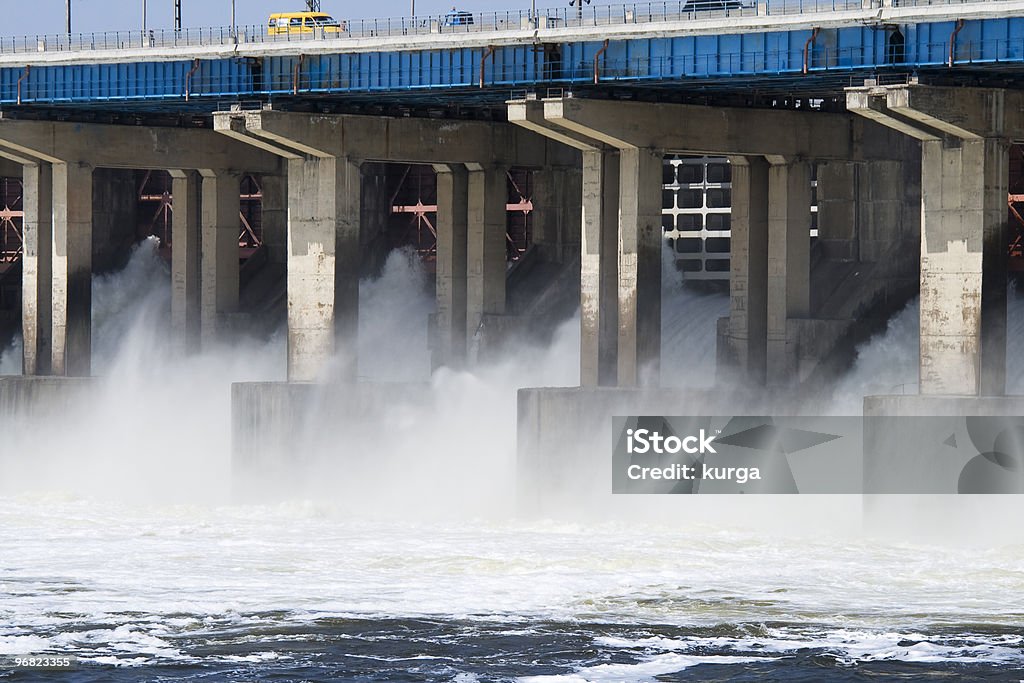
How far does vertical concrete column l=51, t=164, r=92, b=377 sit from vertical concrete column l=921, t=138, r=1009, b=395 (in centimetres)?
3206

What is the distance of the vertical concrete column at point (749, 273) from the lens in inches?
2522

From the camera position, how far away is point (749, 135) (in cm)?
6197

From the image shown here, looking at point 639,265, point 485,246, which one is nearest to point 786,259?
point 639,265

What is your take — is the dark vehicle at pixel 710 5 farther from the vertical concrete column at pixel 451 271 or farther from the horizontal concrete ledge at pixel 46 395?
the horizontal concrete ledge at pixel 46 395

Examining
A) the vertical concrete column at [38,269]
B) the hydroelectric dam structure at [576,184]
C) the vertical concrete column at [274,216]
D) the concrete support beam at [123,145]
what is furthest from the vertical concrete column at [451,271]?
the vertical concrete column at [38,269]

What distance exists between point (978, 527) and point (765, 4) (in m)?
15.1

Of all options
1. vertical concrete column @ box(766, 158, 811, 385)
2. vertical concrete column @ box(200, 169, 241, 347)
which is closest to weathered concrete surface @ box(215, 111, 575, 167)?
vertical concrete column @ box(200, 169, 241, 347)

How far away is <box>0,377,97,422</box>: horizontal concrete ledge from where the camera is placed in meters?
72.1

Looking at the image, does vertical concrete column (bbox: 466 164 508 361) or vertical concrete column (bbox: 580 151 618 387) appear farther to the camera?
vertical concrete column (bbox: 466 164 508 361)

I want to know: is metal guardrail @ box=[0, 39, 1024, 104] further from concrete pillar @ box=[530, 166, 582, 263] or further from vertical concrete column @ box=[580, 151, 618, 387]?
concrete pillar @ box=[530, 166, 582, 263]

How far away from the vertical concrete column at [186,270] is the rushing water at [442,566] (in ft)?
4.12

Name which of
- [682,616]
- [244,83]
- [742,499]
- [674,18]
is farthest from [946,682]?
[244,83]

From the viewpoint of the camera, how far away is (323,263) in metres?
65.8

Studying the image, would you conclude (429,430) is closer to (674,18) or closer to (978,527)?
(674,18)
